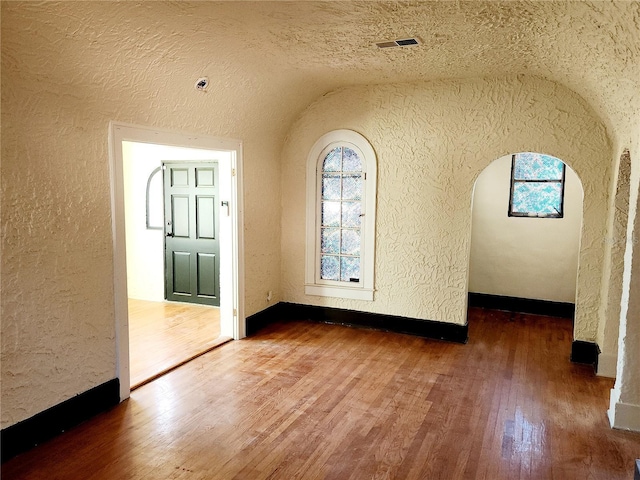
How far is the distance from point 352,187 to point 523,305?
9.62 ft

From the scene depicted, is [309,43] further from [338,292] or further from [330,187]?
[338,292]

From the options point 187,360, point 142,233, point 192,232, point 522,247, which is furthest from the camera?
point 142,233

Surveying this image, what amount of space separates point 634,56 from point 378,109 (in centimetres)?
264

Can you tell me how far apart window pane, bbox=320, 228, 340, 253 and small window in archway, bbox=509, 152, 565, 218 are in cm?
250

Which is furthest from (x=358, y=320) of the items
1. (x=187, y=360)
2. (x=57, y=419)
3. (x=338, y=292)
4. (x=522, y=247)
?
(x=57, y=419)

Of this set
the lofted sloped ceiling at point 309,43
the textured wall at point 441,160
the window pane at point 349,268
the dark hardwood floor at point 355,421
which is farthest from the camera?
the window pane at point 349,268

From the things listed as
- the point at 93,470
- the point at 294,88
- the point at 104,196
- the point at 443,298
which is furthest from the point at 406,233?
the point at 93,470

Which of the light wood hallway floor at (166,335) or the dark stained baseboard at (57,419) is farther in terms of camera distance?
the light wood hallway floor at (166,335)

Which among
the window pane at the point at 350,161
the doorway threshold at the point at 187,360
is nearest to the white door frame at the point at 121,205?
the doorway threshold at the point at 187,360

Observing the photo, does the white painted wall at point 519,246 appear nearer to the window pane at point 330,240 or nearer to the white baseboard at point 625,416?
the window pane at point 330,240

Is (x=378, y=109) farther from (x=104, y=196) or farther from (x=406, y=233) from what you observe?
(x=104, y=196)

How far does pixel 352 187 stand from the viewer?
17.3 feet

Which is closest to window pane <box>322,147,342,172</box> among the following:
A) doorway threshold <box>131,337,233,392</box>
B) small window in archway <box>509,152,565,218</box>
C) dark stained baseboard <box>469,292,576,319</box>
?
doorway threshold <box>131,337,233,392</box>

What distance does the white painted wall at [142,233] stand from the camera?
6.27 metres
